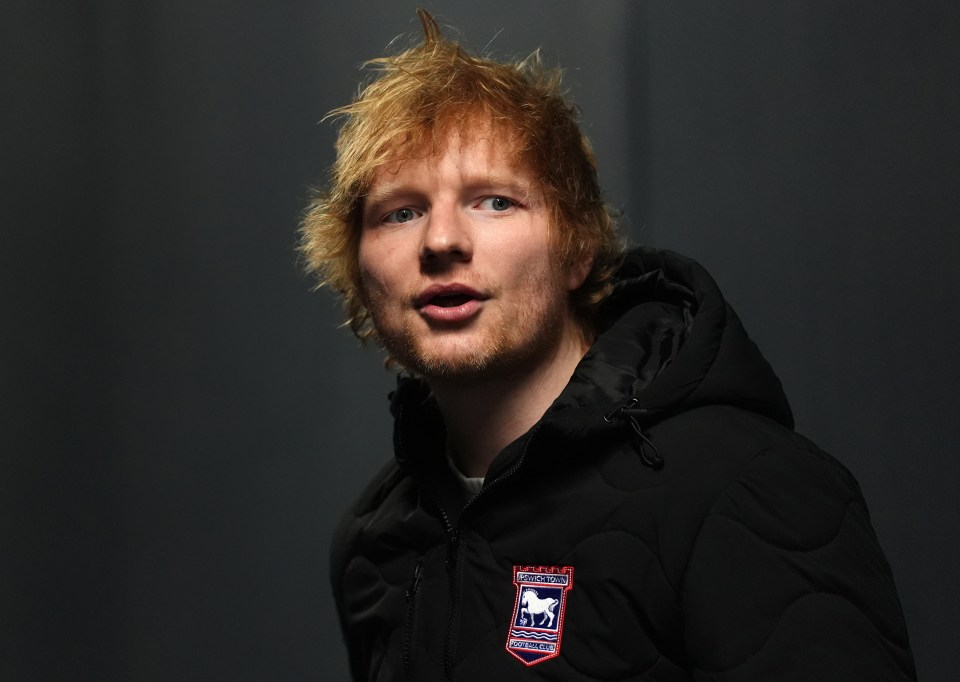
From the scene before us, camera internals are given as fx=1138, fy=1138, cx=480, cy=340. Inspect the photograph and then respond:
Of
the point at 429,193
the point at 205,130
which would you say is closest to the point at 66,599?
the point at 205,130

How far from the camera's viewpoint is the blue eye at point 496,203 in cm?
134

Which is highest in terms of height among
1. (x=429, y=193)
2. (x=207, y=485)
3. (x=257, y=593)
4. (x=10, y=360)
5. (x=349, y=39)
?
(x=349, y=39)

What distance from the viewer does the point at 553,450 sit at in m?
1.22

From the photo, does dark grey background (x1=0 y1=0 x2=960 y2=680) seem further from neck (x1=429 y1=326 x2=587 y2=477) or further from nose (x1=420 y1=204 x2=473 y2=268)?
nose (x1=420 y1=204 x2=473 y2=268)

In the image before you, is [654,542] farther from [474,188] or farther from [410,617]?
[474,188]

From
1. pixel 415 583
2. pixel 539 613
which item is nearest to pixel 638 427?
pixel 539 613

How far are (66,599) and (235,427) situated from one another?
1.33ft

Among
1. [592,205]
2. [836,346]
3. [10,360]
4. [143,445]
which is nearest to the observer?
[592,205]

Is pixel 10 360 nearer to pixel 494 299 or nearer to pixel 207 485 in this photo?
pixel 207 485

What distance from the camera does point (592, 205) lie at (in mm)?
1523

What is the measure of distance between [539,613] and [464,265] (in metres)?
0.40

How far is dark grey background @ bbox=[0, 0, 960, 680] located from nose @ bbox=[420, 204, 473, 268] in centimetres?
67

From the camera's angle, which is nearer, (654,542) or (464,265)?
(654,542)

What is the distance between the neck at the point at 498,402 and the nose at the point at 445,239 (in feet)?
0.48
